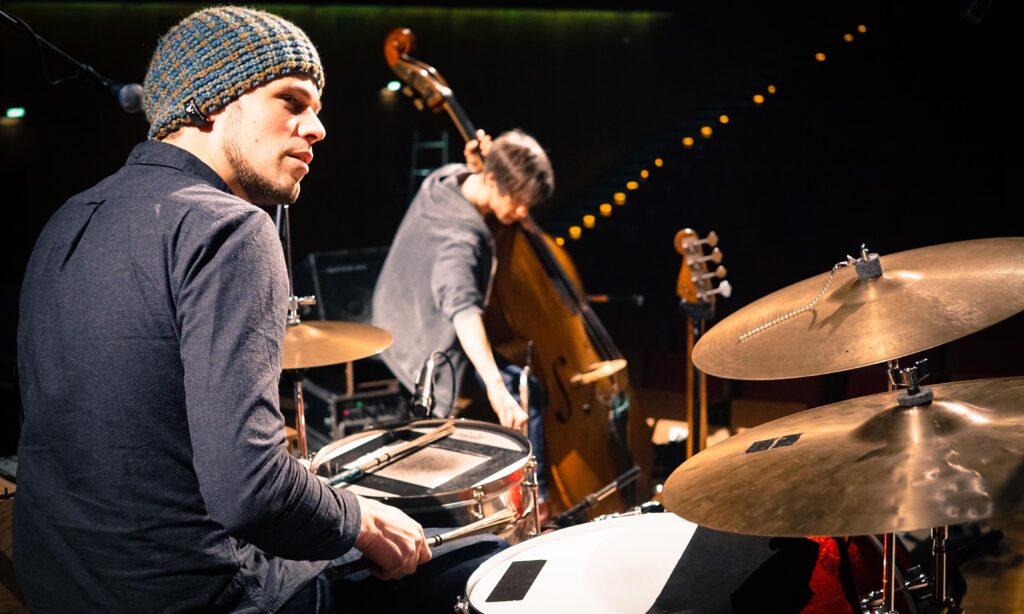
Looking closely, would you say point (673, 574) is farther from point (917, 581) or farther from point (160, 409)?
point (160, 409)

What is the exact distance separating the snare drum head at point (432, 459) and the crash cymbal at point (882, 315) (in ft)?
2.05

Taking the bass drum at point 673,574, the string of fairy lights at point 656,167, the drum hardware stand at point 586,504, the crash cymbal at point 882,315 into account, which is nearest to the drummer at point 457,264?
the drum hardware stand at point 586,504

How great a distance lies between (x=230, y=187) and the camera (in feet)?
4.47

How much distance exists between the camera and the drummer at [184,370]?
1.14m

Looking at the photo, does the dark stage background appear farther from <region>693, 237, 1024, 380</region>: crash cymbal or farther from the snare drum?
<region>693, 237, 1024, 380</region>: crash cymbal

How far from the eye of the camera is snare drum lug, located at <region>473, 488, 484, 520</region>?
6.27 feet

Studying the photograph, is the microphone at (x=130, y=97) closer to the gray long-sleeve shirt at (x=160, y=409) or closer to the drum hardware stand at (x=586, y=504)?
the gray long-sleeve shirt at (x=160, y=409)

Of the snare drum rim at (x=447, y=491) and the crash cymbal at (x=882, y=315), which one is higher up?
the crash cymbal at (x=882, y=315)

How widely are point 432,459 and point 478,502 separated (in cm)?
26

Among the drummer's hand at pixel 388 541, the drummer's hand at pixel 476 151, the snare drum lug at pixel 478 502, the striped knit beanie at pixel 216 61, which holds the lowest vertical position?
the snare drum lug at pixel 478 502

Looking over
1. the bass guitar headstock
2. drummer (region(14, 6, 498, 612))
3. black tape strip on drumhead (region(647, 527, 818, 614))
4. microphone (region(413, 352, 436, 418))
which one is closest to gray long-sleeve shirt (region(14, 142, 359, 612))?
drummer (region(14, 6, 498, 612))

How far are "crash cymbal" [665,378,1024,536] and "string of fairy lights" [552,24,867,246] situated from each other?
4.84m

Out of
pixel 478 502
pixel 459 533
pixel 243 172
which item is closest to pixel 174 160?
pixel 243 172

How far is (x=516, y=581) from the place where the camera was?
60.5 inches
